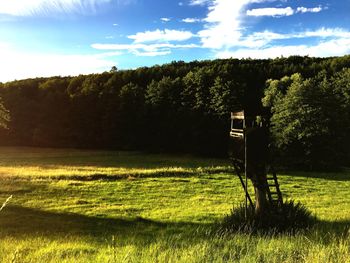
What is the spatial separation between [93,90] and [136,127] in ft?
58.4

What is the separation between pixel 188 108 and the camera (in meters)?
83.9

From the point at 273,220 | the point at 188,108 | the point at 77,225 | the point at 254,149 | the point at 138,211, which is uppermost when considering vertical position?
the point at 188,108

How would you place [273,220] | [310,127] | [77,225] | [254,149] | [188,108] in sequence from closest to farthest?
[273,220] < [254,149] < [77,225] < [310,127] < [188,108]

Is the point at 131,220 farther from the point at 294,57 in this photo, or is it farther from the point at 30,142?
the point at 294,57

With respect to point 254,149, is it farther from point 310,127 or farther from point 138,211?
point 310,127

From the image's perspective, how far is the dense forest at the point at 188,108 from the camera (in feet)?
213

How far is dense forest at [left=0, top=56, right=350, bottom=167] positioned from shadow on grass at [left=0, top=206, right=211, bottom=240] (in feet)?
153

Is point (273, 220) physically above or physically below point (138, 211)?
above

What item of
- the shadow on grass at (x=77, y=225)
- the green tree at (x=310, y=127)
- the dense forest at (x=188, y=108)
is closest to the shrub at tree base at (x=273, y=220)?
the shadow on grass at (x=77, y=225)

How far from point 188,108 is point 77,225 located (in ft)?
216

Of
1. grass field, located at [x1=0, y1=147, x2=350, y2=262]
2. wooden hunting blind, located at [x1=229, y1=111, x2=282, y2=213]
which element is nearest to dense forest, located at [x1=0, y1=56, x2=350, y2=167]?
grass field, located at [x1=0, y1=147, x2=350, y2=262]

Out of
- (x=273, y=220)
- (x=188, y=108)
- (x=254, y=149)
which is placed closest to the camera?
(x=273, y=220)

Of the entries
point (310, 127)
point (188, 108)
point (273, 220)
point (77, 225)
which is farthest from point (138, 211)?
point (188, 108)

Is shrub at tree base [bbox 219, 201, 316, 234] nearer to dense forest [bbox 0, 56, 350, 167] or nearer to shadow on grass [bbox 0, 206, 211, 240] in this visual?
shadow on grass [bbox 0, 206, 211, 240]
